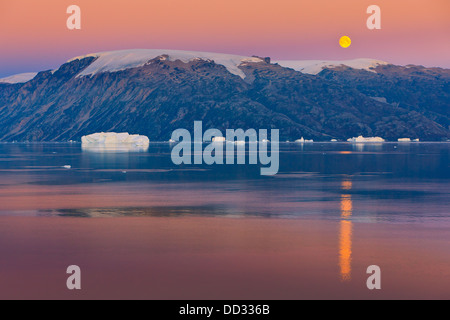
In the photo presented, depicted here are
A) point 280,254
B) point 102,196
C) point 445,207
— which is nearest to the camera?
point 280,254

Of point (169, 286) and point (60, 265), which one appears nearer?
point (169, 286)

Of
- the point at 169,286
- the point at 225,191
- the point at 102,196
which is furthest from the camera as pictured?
the point at 225,191

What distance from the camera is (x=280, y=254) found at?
2192 cm

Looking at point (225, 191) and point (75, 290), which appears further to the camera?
point (225, 191)

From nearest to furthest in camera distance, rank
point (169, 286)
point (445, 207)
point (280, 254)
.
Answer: point (169, 286), point (280, 254), point (445, 207)
